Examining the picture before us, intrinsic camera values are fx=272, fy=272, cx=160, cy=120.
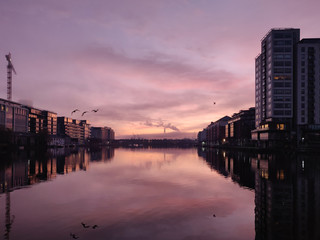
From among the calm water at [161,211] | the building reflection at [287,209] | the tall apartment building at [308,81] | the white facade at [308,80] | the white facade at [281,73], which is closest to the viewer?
the building reflection at [287,209]

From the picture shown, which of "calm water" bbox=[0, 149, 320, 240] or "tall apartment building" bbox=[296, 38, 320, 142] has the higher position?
"tall apartment building" bbox=[296, 38, 320, 142]

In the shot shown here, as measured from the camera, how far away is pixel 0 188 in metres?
36.6

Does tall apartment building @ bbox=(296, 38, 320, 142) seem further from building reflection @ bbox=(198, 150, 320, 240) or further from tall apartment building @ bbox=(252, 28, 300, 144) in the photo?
building reflection @ bbox=(198, 150, 320, 240)

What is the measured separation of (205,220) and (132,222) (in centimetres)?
617

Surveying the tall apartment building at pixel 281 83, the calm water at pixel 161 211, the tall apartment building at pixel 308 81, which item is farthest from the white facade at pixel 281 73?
the calm water at pixel 161 211

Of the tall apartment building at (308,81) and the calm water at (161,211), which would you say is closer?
the calm water at (161,211)

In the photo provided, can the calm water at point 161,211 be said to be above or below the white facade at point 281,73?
below

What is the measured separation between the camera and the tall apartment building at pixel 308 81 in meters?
161

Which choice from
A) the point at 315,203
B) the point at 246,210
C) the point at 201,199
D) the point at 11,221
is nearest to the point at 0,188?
the point at 11,221

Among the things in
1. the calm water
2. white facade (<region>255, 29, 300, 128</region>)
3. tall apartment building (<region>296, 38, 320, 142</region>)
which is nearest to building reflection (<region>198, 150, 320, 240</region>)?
the calm water

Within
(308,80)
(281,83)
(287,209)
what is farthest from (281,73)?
(287,209)

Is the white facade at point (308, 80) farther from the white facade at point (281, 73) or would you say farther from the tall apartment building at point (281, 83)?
the white facade at point (281, 73)

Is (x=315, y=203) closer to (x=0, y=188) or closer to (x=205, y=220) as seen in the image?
(x=205, y=220)

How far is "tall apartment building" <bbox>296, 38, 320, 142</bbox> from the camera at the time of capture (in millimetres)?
161375
